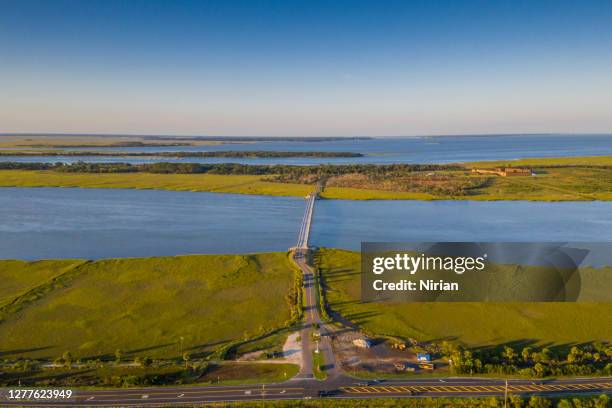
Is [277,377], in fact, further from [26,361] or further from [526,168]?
[526,168]

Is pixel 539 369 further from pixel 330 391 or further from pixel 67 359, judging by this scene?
pixel 67 359

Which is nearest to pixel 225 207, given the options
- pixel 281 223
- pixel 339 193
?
pixel 281 223

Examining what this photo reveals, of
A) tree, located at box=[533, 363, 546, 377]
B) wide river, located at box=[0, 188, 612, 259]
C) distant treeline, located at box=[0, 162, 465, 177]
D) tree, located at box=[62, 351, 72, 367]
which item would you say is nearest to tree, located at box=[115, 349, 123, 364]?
tree, located at box=[62, 351, 72, 367]

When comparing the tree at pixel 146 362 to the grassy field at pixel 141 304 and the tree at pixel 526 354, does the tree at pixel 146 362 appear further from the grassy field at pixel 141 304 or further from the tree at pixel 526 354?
the tree at pixel 526 354

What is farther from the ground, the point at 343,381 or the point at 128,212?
the point at 128,212

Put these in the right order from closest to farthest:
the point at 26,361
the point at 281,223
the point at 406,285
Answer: the point at 26,361, the point at 406,285, the point at 281,223

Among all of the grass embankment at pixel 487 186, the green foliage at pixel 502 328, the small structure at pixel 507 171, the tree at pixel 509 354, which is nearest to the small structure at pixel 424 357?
the green foliage at pixel 502 328

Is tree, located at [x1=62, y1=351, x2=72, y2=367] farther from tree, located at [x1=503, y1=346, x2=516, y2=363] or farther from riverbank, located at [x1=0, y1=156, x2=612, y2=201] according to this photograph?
riverbank, located at [x1=0, y1=156, x2=612, y2=201]
